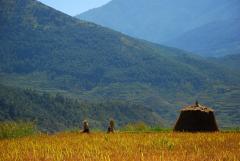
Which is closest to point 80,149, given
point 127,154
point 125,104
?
point 127,154

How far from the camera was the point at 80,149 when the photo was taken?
497 inches

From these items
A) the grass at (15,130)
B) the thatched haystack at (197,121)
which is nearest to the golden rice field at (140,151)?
the grass at (15,130)

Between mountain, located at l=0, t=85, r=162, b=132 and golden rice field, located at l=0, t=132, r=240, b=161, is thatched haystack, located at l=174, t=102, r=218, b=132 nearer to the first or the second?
golden rice field, located at l=0, t=132, r=240, b=161

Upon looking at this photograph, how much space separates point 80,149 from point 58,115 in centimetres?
14603

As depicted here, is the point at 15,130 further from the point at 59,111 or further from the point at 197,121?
the point at 59,111

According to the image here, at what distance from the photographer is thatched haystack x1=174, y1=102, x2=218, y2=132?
21533 millimetres

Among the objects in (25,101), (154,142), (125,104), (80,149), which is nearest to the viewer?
(80,149)

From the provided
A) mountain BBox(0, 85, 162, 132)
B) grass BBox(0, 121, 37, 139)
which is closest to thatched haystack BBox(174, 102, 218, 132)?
grass BBox(0, 121, 37, 139)

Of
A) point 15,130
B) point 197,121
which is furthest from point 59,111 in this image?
point 197,121

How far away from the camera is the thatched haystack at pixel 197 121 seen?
2153 cm

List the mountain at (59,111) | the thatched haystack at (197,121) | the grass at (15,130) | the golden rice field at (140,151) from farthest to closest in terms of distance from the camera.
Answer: the mountain at (59,111) → the thatched haystack at (197,121) → the grass at (15,130) → the golden rice field at (140,151)

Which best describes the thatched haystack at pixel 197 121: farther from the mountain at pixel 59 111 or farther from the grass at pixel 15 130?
the mountain at pixel 59 111

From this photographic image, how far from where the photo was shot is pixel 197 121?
70.8ft

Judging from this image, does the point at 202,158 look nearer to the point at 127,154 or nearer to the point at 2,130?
the point at 127,154
